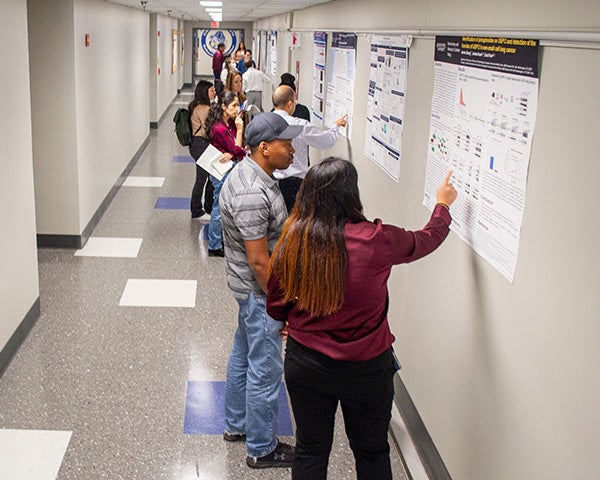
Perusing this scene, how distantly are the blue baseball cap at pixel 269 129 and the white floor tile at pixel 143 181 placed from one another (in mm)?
6599

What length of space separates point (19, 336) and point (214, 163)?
2086 millimetres

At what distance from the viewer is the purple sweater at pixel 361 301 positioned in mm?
2303

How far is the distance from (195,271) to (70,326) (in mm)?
1495

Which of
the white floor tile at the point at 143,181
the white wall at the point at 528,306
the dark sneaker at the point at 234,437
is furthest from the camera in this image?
the white floor tile at the point at 143,181

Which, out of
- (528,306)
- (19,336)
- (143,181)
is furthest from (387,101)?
(143,181)

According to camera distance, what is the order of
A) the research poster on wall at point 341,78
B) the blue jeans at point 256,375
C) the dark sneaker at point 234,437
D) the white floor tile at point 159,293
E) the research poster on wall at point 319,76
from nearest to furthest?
1. the blue jeans at point 256,375
2. the dark sneaker at point 234,437
3. the white floor tile at point 159,293
4. the research poster on wall at point 341,78
5. the research poster on wall at point 319,76

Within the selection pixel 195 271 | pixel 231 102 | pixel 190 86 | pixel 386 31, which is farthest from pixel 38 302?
pixel 190 86

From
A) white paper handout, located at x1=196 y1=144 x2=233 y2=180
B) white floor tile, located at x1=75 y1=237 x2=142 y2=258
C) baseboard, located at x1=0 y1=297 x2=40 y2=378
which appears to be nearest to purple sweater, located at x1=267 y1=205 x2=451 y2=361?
baseboard, located at x1=0 y1=297 x2=40 y2=378

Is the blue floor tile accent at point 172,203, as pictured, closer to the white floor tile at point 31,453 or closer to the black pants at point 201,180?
the black pants at point 201,180

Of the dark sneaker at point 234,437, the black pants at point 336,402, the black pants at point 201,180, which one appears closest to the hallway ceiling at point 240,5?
the black pants at point 201,180

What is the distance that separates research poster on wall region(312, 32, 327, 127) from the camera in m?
6.85

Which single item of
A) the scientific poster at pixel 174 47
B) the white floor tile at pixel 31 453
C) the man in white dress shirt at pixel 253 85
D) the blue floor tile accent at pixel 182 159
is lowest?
the white floor tile at pixel 31 453

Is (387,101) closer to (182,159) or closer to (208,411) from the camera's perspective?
(208,411)

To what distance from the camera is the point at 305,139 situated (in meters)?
5.46
